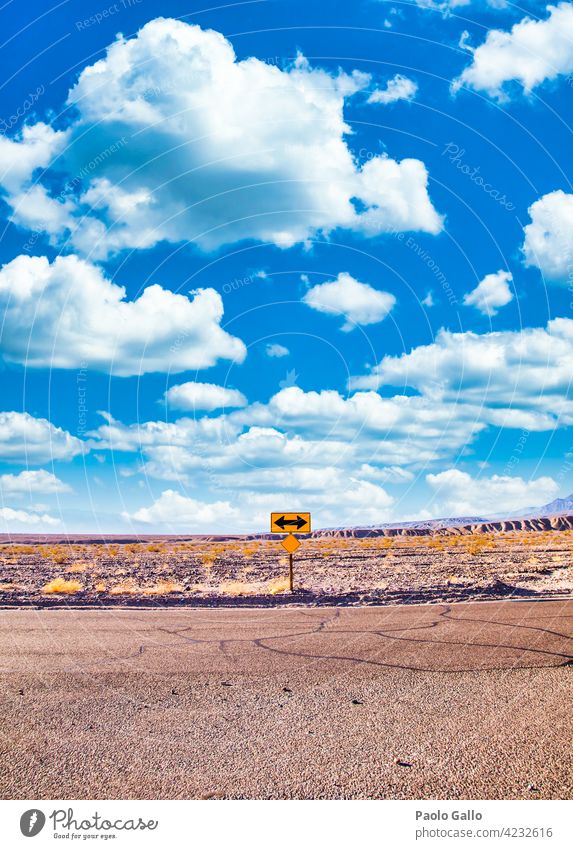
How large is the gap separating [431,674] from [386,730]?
2.27 meters

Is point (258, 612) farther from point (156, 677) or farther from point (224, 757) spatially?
point (224, 757)

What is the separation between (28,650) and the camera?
10.2m

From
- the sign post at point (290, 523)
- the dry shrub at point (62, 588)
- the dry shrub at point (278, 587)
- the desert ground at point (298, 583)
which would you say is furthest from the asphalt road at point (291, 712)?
the dry shrub at point (62, 588)

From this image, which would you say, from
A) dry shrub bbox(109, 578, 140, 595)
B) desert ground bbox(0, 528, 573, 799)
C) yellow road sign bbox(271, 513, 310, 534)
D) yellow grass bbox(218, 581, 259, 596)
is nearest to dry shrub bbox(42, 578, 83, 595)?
dry shrub bbox(109, 578, 140, 595)

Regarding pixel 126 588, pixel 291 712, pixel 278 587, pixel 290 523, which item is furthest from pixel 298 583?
pixel 291 712

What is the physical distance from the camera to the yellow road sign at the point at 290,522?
20.3 meters

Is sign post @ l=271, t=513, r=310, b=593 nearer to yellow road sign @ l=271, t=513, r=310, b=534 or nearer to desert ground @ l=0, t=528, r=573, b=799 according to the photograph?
yellow road sign @ l=271, t=513, r=310, b=534

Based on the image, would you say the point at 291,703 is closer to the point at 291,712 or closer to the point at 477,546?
the point at 291,712

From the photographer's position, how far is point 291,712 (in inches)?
263

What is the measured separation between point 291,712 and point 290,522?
13845 millimetres

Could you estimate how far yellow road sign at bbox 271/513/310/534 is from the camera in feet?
66.7
